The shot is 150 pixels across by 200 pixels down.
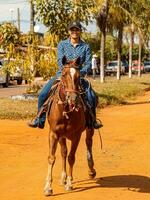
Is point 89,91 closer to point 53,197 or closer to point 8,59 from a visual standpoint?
point 53,197

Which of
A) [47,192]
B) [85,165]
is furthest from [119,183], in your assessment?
[85,165]

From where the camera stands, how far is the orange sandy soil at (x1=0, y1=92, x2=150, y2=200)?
9109mm

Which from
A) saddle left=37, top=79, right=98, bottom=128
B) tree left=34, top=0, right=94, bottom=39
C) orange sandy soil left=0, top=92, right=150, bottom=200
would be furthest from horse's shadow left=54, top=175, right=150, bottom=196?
tree left=34, top=0, right=94, bottom=39

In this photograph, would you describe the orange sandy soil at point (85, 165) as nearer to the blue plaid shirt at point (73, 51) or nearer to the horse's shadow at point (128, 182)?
the horse's shadow at point (128, 182)

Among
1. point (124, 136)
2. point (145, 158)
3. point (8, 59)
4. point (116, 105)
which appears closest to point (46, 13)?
point (8, 59)

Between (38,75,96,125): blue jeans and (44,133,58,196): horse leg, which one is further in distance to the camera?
(38,75,96,125): blue jeans

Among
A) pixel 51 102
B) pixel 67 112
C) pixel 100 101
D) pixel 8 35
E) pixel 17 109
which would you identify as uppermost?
pixel 8 35

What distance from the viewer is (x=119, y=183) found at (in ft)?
32.4

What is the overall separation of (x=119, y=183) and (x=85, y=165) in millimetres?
1639

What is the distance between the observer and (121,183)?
32.4ft

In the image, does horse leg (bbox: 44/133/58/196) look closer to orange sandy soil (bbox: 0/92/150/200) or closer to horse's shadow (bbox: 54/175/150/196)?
orange sandy soil (bbox: 0/92/150/200)

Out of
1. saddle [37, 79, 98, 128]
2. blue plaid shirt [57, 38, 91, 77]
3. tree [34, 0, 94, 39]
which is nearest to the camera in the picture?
saddle [37, 79, 98, 128]

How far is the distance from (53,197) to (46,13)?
1453 centimetres

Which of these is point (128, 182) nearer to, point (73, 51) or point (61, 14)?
point (73, 51)
